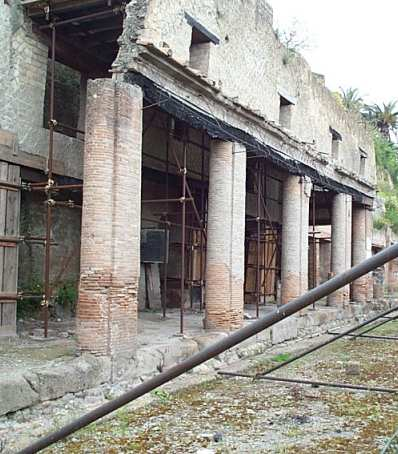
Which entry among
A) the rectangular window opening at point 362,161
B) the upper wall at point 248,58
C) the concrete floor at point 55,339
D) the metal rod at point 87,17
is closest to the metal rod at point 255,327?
the concrete floor at point 55,339

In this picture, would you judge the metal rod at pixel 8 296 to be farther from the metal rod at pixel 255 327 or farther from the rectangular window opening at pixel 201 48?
the metal rod at pixel 255 327

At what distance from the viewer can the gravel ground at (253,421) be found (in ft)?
17.6

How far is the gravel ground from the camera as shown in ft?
17.6

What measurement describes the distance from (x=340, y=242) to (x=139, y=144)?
11141 millimetres

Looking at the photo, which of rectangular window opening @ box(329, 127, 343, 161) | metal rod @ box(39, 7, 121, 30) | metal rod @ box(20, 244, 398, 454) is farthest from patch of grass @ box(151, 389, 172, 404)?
rectangular window opening @ box(329, 127, 343, 161)

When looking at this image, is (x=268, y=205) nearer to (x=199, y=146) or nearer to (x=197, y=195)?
(x=197, y=195)

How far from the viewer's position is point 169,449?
5.28 m

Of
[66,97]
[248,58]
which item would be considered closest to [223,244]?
[248,58]

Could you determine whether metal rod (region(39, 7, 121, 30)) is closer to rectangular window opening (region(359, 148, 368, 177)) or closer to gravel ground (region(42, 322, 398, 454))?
gravel ground (region(42, 322, 398, 454))

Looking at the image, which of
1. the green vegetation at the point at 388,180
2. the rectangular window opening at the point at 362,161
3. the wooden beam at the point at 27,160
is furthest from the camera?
the green vegetation at the point at 388,180

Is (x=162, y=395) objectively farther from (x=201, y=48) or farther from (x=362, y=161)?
(x=362, y=161)

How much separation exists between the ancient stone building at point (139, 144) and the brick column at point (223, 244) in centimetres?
2

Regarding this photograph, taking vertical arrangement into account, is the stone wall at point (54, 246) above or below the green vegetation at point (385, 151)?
below

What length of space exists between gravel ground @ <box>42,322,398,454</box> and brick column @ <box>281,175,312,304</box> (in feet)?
17.5
